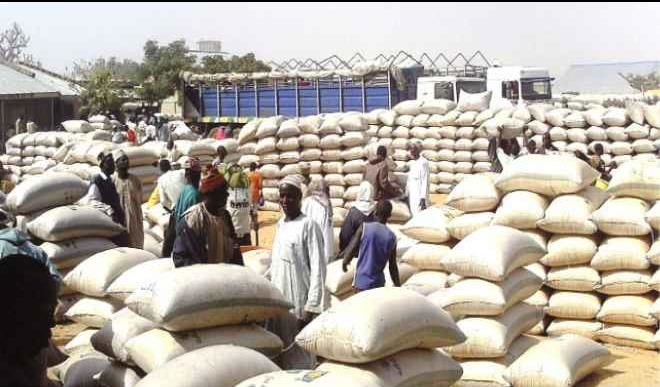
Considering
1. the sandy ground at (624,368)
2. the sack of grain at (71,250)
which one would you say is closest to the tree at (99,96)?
the sack of grain at (71,250)

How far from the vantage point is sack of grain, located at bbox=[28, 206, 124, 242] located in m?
7.48

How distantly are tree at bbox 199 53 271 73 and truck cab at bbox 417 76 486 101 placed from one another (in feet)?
45.9

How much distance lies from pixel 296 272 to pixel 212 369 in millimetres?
1480

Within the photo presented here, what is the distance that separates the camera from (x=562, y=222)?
7.35 metres

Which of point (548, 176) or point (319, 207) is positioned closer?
point (319, 207)

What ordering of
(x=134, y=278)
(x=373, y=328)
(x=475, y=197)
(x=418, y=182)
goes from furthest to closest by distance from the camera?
(x=418, y=182) → (x=475, y=197) → (x=134, y=278) → (x=373, y=328)

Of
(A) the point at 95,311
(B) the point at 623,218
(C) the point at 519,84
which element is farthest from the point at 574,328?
(C) the point at 519,84

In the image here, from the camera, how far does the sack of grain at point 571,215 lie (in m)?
7.30

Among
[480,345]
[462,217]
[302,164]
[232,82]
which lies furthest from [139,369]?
[232,82]

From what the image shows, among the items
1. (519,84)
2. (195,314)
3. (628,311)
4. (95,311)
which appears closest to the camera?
(195,314)

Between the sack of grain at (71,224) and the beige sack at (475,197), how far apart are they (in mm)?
3083

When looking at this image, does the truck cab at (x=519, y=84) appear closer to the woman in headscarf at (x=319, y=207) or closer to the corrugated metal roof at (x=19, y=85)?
the woman in headscarf at (x=319, y=207)

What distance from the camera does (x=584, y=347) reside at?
20.2 ft

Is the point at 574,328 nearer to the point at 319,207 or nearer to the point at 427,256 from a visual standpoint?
the point at 427,256
